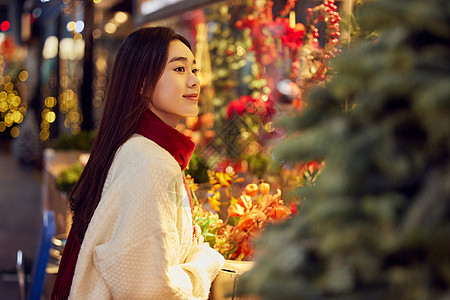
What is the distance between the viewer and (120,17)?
22.4 ft

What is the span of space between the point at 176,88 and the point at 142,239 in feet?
1.68

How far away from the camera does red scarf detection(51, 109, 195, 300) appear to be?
1.66 m

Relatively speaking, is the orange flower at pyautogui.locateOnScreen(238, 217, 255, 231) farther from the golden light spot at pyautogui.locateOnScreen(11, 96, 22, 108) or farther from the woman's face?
the golden light spot at pyautogui.locateOnScreen(11, 96, 22, 108)

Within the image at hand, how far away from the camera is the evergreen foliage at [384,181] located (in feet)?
2.16

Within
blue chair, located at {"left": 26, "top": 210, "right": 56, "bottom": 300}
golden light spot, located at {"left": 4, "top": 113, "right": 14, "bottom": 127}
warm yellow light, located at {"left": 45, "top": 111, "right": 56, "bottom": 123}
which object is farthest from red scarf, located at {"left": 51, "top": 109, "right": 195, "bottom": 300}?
golden light spot, located at {"left": 4, "top": 113, "right": 14, "bottom": 127}

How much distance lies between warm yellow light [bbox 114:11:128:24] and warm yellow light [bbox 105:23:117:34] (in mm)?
297

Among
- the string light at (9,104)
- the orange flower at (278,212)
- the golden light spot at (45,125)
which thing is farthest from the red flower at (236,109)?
the string light at (9,104)

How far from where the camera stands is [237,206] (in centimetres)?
185

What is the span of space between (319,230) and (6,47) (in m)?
16.8

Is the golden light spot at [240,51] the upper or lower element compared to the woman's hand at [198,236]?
upper

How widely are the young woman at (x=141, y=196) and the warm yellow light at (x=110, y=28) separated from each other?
19.4 feet

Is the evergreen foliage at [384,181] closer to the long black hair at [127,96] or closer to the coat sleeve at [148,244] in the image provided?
the coat sleeve at [148,244]

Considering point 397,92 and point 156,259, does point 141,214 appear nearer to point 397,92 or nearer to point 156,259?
point 156,259

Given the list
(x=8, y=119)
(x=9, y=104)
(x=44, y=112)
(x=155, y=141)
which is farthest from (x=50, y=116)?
(x=155, y=141)
